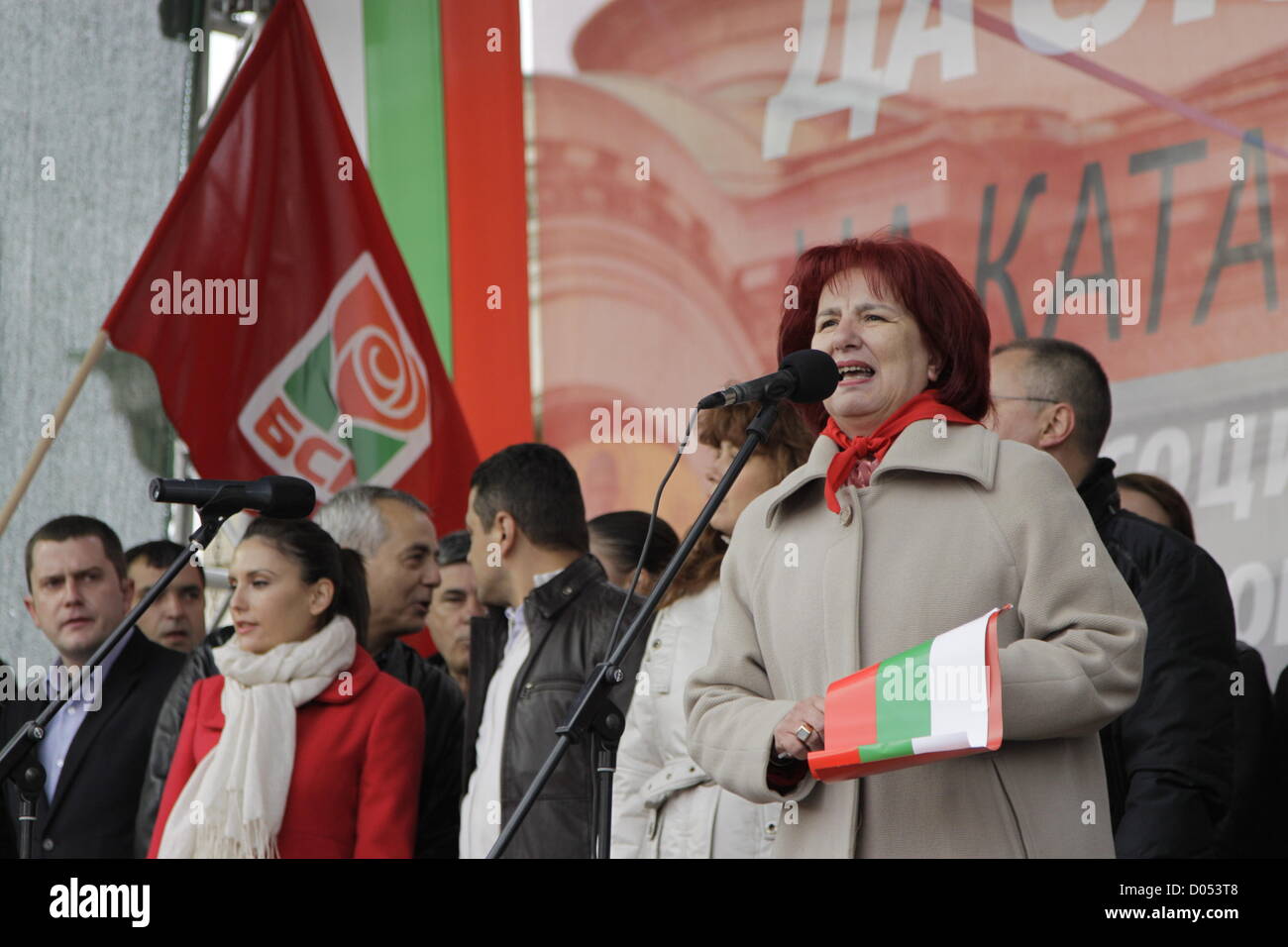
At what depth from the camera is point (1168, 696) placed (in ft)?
10.8

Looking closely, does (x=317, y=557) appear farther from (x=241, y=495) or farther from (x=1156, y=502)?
(x=1156, y=502)

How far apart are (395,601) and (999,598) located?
2.80m

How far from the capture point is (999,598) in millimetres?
2361

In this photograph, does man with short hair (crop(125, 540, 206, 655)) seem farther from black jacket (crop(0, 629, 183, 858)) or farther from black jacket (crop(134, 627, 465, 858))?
black jacket (crop(134, 627, 465, 858))

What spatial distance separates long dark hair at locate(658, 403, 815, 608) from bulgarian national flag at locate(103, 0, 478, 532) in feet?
8.45

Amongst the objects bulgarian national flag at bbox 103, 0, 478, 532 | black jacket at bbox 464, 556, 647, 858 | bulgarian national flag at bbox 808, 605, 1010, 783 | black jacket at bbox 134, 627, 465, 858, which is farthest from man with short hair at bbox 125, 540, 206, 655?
bulgarian national flag at bbox 808, 605, 1010, 783

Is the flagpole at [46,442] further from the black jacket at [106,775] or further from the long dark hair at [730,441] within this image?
the long dark hair at [730,441]

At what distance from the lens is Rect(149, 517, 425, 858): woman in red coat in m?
3.92

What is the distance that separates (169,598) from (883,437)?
12.7 ft

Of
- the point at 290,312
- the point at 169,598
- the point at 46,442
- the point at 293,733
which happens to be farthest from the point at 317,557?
the point at 290,312

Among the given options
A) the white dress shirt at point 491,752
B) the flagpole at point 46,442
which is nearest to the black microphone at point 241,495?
the white dress shirt at point 491,752
